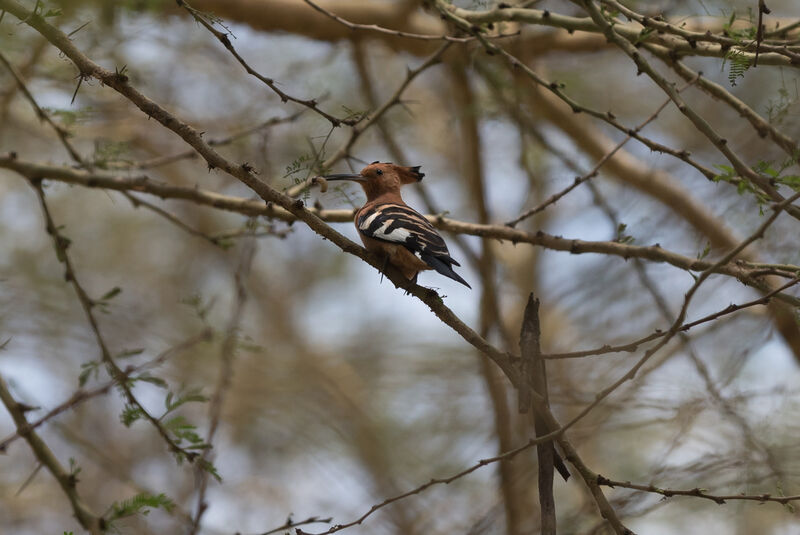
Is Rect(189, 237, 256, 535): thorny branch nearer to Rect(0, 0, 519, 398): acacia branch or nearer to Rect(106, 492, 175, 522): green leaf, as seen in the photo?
Rect(106, 492, 175, 522): green leaf

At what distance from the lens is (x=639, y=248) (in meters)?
3.15

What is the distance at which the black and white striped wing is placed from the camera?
2.84 m

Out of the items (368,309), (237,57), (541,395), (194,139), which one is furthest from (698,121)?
(368,309)

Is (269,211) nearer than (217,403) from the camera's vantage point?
Yes

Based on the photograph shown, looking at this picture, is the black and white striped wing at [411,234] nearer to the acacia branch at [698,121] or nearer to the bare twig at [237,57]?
the bare twig at [237,57]

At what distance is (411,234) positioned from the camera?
114 inches

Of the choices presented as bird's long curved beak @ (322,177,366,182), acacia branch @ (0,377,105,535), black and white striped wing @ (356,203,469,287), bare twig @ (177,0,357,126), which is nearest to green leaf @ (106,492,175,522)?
acacia branch @ (0,377,105,535)

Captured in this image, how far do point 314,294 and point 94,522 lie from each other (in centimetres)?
650

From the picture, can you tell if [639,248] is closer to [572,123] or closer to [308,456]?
[572,123]

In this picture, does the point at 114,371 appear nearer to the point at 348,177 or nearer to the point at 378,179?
the point at 348,177

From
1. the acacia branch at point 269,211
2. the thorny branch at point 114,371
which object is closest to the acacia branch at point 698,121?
the acacia branch at point 269,211

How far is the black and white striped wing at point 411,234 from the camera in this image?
112 inches

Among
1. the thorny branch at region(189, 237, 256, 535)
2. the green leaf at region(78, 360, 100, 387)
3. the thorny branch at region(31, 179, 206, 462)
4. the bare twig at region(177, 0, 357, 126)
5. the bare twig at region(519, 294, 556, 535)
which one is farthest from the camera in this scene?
the green leaf at region(78, 360, 100, 387)

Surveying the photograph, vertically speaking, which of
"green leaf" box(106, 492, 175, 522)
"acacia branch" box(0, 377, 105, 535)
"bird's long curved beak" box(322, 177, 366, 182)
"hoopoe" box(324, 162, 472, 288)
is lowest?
"green leaf" box(106, 492, 175, 522)
